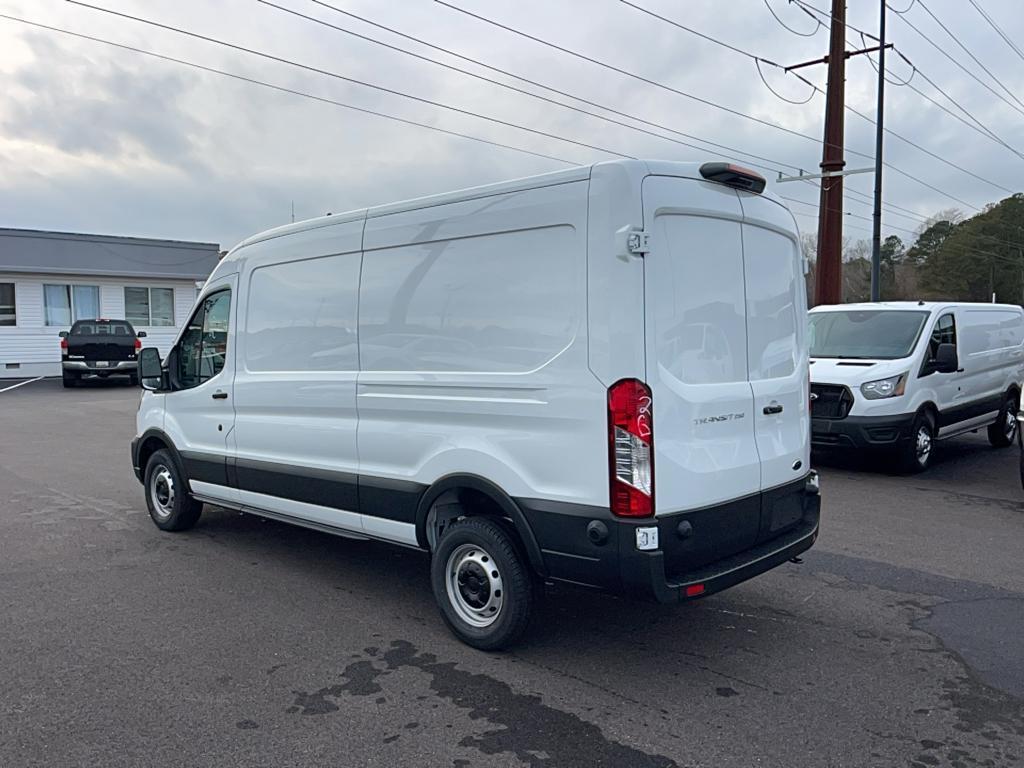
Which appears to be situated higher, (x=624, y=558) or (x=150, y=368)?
(x=150, y=368)

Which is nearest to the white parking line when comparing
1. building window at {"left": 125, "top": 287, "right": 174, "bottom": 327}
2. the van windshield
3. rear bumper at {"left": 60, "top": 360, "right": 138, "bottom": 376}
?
→ rear bumper at {"left": 60, "top": 360, "right": 138, "bottom": 376}

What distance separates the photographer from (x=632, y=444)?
154 inches

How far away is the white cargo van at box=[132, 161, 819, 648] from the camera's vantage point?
3977mm

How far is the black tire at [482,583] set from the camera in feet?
14.3

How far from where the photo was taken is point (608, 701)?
3941 mm

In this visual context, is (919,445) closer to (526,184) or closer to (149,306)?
(526,184)

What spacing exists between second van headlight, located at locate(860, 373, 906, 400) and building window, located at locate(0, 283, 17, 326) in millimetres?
26853

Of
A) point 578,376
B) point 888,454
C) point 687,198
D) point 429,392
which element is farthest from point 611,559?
point 888,454

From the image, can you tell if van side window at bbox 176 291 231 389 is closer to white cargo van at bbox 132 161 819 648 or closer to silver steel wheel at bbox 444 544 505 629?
white cargo van at bbox 132 161 819 648

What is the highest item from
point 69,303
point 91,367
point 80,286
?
point 80,286

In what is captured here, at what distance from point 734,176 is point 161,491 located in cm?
535

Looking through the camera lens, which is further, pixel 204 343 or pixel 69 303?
pixel 69 303

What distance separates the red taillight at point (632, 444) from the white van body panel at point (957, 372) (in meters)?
6.41

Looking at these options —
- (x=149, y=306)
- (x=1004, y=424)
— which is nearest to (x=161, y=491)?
(x=1004, y=424)
